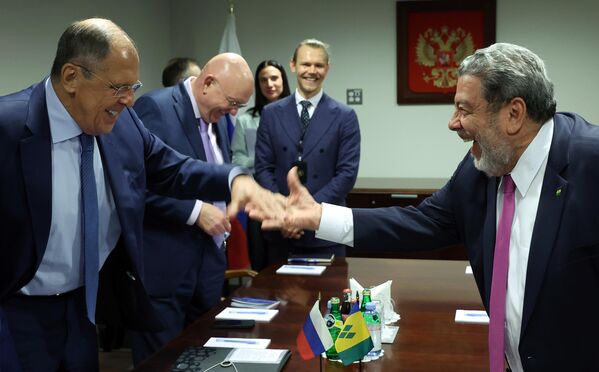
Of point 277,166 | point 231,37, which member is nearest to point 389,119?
point 231,37

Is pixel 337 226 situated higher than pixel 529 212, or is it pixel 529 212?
pixel 529 212

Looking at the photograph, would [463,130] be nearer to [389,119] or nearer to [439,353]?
[439,353]

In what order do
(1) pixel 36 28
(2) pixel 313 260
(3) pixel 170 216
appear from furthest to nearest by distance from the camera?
(1) pixel 36 28 → (2) pixel 313 260 → (3) pixel 170 216

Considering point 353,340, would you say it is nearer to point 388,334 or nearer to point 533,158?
point 388,334

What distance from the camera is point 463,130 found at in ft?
6.99

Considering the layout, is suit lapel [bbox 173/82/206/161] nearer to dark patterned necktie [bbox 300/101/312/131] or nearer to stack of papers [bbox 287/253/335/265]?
stack of papers [bbox 287/253/335/265]

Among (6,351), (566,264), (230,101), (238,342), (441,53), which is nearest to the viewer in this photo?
(566,264)

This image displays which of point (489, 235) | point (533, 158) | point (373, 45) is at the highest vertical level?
point (373, 45)

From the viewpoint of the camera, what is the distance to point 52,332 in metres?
2.22

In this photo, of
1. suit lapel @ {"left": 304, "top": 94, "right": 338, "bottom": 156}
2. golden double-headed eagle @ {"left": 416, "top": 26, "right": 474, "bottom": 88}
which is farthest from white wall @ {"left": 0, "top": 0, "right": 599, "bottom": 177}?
suit lapel @ {"left": 304, "top": 94, "right": 338, "bottom": 156}

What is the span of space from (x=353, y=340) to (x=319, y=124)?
2.59 metres

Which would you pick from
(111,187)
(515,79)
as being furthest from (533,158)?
(111,187)

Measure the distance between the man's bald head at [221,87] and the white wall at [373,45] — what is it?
10.1ft

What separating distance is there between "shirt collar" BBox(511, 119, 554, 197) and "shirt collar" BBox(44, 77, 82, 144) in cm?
132
